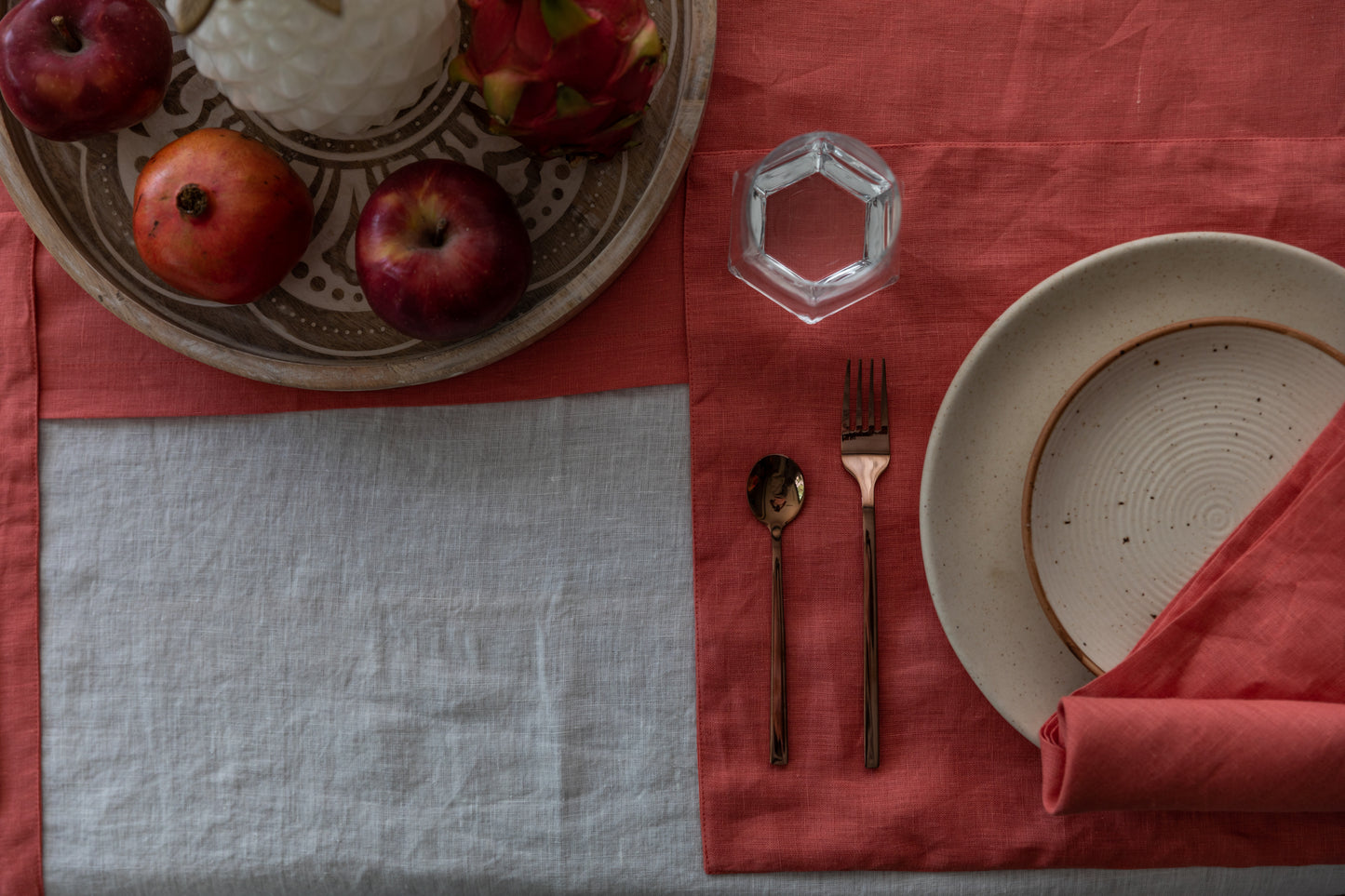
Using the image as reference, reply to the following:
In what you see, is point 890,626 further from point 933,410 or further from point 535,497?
point 535,497

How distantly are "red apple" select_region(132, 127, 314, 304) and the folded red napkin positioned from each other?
0.57 m

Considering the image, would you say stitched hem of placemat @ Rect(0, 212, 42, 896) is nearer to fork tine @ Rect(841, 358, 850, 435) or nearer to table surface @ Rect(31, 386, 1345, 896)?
table surface @ Rect(31, 386, 1345, 896)

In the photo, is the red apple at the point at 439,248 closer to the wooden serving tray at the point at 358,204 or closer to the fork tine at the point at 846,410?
the wooden serving tray at the point at 358,204

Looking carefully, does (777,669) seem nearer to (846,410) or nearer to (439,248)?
(846,410)

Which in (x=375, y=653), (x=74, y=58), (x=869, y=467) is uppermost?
(x=74, y=58)

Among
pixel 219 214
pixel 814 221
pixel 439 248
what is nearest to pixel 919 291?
pixel 814 221

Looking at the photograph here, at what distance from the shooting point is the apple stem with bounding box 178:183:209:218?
1.84 feet

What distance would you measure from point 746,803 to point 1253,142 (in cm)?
57

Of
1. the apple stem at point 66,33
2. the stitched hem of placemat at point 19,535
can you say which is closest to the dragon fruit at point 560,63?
the apple stem at point 66,33

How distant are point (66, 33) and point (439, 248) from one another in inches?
10.5

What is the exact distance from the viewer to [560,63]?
0.51m

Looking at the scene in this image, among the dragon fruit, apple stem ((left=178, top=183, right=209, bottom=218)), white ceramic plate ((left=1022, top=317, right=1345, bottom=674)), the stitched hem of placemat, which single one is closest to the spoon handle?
white ceramic plate ((left=1022, top=317, right=1345, bottom=674))

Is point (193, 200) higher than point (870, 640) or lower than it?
higher

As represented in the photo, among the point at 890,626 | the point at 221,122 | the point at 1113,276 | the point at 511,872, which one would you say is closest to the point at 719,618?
the point at 890,626
